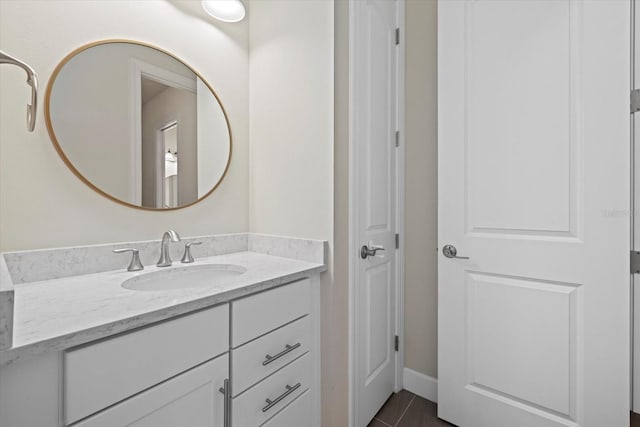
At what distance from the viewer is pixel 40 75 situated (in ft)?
3.49

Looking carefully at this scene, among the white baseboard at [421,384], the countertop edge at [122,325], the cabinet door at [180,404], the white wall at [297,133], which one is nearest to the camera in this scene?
the countertop edge at [122,325]

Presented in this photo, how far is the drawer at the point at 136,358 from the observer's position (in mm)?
658

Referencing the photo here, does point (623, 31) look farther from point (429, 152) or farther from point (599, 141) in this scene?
point (429, 152)

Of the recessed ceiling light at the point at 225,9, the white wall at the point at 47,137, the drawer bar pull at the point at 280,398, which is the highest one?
the recessed ceiling light at the point at 225,9

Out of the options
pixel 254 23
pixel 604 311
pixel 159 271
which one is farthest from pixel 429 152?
pixel 159 271

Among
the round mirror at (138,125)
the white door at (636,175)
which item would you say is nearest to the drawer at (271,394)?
the round mirror at (138,125)

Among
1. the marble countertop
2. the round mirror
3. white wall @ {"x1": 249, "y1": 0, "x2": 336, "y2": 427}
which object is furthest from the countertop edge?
the round mirror

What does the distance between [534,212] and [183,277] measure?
1596 millimetres

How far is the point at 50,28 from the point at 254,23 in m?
0.99

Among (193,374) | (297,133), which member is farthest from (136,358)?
(297,133)

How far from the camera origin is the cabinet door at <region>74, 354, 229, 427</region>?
Answer: 0.72m

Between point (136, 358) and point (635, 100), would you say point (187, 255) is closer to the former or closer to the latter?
point (136, 358)

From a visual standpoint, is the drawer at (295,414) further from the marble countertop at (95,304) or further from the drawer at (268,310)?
the marble countertop at (95,304)

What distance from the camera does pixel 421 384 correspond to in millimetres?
1753
